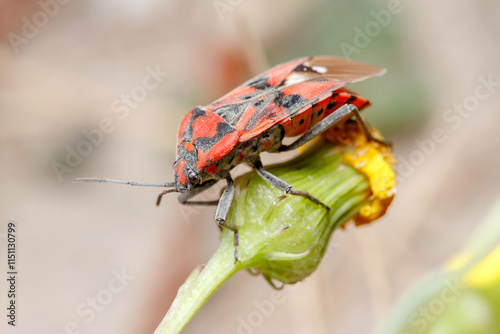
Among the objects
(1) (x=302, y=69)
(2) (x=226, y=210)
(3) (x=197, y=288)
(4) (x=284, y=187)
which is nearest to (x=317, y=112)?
(1) (x=302, y=69)

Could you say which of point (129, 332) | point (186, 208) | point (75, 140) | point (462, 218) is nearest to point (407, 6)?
point (462, 218)

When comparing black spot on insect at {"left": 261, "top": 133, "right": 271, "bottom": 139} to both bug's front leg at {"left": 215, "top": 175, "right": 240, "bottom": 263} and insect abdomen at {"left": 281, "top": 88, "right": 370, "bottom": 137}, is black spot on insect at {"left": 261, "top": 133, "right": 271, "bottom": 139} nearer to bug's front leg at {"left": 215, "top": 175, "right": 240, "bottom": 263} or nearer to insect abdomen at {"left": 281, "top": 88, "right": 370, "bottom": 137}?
insect abdomen at {"left": 281, "top": 88, "right": 370, "bottom": 137}

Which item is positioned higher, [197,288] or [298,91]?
[298,91]

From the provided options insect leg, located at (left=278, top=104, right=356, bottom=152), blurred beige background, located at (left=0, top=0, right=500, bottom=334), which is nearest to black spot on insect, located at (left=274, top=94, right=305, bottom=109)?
insect leg, located at (left=278, top=104, right=356, bottom=152)

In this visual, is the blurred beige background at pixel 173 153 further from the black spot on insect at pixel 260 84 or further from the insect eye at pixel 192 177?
the insect eye at pixel 192 177

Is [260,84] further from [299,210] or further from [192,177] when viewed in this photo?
[299,210]

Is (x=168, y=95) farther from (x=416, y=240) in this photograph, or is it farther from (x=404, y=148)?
(x=416, y=240)

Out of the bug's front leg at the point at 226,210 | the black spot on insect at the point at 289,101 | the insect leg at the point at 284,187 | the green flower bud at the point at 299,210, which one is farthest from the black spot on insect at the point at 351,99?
the bug's front leg at the point at 226,210
